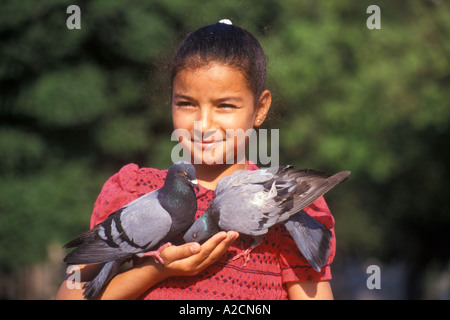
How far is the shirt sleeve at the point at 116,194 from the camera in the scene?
2037 mm

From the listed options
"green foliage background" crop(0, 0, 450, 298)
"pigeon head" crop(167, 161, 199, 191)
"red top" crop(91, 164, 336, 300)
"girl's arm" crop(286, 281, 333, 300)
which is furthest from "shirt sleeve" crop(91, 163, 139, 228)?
"green foliage background" crop(0, 0, 450, 298)

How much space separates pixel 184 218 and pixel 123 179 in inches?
13.9

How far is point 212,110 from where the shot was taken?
1.99m

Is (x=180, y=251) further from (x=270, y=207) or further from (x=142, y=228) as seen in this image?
(x=270, y=207)

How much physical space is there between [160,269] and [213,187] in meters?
0.41

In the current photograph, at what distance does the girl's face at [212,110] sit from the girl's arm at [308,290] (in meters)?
0.52

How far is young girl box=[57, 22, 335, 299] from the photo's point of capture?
1.93 metres

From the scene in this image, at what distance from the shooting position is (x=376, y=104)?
36.4 feet

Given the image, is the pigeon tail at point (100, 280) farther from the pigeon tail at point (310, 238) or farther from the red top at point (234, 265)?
the pigeon tail at point (310, 238)

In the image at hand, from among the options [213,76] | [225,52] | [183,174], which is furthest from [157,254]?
[225,52]

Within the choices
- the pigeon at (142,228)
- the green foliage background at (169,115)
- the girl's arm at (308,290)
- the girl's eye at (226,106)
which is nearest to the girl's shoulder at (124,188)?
the pigeon at (142,228)
